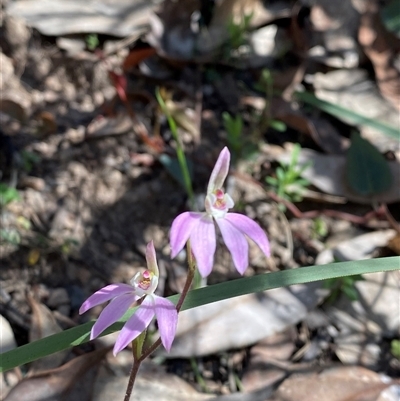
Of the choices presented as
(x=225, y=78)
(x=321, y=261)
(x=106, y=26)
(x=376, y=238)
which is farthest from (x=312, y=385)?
(x=106, y=26)

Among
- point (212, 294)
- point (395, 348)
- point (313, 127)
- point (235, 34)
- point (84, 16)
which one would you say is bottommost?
point (395, 348)

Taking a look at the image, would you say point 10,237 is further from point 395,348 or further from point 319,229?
A: point 395,348

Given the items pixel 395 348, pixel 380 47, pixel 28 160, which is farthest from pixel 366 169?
pixel 28 160

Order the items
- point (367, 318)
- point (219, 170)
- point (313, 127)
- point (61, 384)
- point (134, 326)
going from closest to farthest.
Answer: point (134, 326), point (219, 170), point (61, 384), point (367, 318), point (313, 127)

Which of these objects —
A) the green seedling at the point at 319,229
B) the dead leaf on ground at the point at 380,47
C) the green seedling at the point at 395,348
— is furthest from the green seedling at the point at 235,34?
the green seedling at the point at 395,348

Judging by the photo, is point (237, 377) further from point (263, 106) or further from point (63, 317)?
point (263, 106)

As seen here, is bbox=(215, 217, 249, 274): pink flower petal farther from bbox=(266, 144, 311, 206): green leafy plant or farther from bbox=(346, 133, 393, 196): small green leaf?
bbox=(346, 133, 393, 196): small green leaf

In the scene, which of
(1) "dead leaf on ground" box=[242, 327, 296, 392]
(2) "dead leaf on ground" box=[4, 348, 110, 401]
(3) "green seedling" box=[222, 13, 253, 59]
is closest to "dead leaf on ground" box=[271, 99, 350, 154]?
(3) "green seedling" box=[222, 13, 253, 59]
